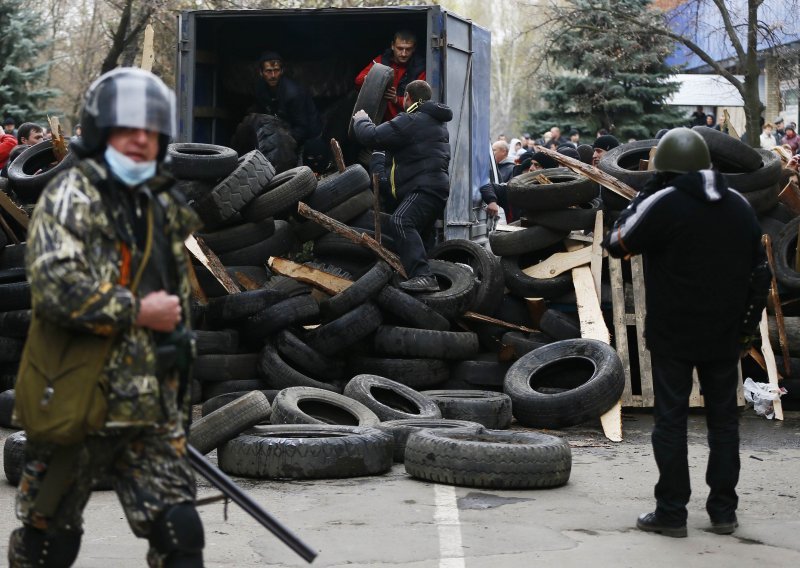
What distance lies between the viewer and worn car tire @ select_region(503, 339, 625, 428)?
10.1 meters

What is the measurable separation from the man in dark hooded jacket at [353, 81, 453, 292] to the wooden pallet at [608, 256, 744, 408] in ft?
5.91

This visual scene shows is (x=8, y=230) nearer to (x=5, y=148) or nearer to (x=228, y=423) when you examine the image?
(x=228, y=423)

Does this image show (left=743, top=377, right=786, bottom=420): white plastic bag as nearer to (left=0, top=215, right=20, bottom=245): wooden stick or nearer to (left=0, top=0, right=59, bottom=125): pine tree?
(left=0, top=215, right=20, bottom=245): wooden stick

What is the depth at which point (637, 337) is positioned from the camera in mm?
11383

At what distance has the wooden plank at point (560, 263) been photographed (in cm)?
1188

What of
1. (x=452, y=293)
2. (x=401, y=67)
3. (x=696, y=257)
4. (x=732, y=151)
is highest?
(x=401, y=67)

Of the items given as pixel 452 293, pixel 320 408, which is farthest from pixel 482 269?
pixel 320 408

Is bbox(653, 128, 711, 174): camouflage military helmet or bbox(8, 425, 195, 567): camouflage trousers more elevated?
bbox(653, 128, 711, 174): camouflage military helmet

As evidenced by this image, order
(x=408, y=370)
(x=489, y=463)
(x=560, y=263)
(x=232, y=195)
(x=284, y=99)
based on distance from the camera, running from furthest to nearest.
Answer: (x=284, y=99) < (x=560, y=263) < (x=232, y=195) < (x=408, y=370) < (x=489, y=463)

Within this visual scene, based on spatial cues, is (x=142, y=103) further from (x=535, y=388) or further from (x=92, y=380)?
(x=535, y=388)

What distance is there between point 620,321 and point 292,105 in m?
6.10

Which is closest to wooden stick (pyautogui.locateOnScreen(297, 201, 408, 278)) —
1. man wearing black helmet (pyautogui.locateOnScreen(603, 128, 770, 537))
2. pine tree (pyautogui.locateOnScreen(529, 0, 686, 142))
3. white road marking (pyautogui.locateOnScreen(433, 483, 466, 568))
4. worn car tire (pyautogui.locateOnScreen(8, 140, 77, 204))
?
worn car tire (pyautogui.locateOnScreen(8, 140, 77, 204))

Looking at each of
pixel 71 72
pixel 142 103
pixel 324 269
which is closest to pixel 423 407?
pixel 324 269

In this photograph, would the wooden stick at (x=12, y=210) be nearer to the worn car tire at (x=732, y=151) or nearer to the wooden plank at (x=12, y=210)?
the wooden plank at (x=12, y=210)
